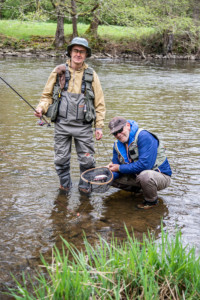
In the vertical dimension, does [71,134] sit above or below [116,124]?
below

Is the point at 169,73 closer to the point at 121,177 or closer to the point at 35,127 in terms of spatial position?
the point at 35,127

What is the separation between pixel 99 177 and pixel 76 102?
3.25ft

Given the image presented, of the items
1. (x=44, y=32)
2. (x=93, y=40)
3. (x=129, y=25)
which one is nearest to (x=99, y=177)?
(x=129, y=25)

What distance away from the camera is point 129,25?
2809 cm

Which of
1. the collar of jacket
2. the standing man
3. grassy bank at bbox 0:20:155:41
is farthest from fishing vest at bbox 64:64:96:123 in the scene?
grassy bank at bbox 0:20:155:41

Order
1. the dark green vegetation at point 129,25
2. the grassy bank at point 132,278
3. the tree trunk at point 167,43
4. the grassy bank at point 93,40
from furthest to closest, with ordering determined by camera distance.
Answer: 1. the tree trunk at point 167,43
2. the grassy bank at point 93,40
3. the dark green vegetation at point 129,25
4. the grassy bank at point 132,278

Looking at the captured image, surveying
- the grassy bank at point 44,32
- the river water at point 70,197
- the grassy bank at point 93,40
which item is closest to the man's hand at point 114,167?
the river water at point 70,197

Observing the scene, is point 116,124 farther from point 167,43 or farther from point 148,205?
point 167,43

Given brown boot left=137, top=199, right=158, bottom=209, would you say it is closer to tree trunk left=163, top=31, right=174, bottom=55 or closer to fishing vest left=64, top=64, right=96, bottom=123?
fishing vest left=64, top=64, right=96, bottom=123

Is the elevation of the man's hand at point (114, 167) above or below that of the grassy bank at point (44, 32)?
below

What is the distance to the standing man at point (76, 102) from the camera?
4.80 m

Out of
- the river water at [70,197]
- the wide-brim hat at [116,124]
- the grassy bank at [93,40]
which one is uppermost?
the grassy bank at [93,40]

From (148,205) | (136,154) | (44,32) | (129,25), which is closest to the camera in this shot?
(136,154)

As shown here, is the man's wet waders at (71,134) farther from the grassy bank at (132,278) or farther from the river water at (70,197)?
the grassy bank at (132,278)
